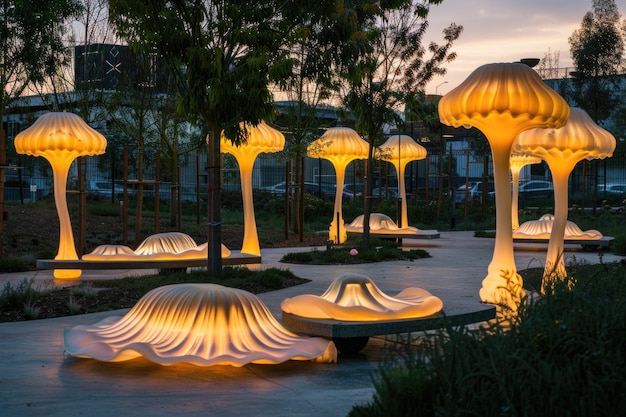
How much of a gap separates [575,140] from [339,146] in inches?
512

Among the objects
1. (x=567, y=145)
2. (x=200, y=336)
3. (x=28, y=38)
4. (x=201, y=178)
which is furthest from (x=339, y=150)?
(x=201, y=178)

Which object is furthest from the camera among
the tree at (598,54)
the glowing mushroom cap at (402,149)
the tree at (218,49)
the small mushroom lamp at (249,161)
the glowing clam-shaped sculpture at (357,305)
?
the tree at (598,54)

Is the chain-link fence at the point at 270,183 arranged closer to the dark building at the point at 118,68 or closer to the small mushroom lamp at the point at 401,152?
the small mushroom lamp at the point at 401,152

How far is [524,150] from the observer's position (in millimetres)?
15672

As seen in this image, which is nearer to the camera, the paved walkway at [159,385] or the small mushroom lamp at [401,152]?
the paved walkway at [159,385]

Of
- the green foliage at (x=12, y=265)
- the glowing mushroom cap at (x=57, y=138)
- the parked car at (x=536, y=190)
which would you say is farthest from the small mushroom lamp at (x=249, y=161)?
the parked car at (x=536, y=190)

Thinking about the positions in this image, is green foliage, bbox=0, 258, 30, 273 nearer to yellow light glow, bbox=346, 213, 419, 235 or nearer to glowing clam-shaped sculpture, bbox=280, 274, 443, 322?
glowing clam-shaped sculpture, bbox=280, 274, 443, 322

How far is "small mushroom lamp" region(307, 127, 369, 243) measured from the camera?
27266mm

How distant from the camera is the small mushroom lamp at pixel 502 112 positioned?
1241 centimetres

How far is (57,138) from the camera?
56.2 feet

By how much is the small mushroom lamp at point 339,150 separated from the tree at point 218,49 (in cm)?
1167

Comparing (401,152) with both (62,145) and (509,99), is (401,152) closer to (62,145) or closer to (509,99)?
(62,145)

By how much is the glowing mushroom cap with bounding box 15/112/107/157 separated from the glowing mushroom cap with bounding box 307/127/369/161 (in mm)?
10730

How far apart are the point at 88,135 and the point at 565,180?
350 inches
